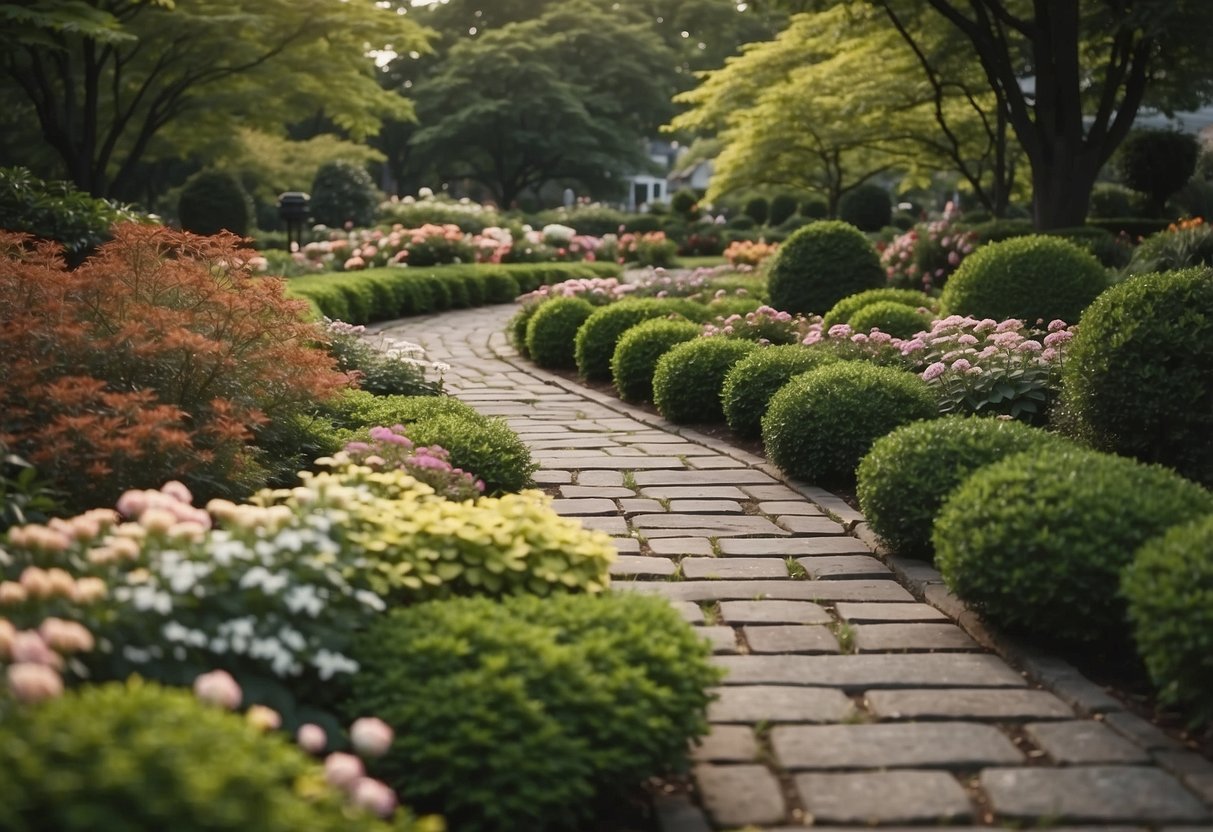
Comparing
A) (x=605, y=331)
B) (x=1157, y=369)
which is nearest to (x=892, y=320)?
(x=605, y=331)

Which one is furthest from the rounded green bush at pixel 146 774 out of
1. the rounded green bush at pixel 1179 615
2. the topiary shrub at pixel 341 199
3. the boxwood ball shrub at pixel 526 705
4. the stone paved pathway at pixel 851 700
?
the topiary shrub at pixel 341 199

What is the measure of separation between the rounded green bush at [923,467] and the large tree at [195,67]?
13.1 metres

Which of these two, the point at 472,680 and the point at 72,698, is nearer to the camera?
the point at 72,698

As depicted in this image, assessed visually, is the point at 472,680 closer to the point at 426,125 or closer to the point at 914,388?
the point at 914,388

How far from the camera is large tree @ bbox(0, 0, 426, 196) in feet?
57.9

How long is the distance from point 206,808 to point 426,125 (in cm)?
4388

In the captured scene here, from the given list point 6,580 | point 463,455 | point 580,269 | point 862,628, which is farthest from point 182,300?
point 580,269

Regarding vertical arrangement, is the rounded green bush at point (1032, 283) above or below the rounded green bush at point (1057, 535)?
above

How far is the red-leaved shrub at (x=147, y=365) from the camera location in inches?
173

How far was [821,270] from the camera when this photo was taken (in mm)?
12898

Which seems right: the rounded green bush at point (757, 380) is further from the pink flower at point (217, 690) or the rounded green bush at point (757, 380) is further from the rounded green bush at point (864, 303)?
the pink flower at point (217, 690)

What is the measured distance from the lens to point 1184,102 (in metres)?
17.8

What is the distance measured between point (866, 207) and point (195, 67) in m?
18.6

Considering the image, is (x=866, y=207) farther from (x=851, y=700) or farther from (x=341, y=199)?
(x=851, y=700)
